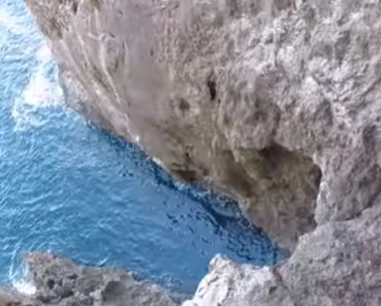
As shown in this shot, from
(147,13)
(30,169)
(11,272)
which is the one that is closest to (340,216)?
(147,13)

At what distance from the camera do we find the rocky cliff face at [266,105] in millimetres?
7910

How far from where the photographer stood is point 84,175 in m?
16.4

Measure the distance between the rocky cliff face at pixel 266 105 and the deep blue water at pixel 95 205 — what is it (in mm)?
769

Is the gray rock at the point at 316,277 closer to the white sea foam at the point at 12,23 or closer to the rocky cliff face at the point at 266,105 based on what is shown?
the rocky cliff face at the point at 266,105

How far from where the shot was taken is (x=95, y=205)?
1582cm

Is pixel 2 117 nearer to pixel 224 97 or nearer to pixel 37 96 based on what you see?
pixel 37 96

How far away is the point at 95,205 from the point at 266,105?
5.59m

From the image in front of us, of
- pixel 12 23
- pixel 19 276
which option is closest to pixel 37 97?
pixel 12 23

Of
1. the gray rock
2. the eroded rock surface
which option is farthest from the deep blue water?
the gray rock

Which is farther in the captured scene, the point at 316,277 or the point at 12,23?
the point at 12,23

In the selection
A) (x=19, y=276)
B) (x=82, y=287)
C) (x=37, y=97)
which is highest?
(x=37, y=97)

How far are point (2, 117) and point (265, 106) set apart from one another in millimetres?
8228

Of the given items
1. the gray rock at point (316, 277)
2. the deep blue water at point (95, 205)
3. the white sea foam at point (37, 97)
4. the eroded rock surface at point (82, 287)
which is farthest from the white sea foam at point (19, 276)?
the gray rock at point (316, 277)

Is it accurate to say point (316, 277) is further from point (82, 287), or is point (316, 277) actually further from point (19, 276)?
point (19, 276)
